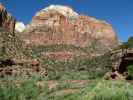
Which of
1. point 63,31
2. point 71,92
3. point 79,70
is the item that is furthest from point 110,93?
point 63,31

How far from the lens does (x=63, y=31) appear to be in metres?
184

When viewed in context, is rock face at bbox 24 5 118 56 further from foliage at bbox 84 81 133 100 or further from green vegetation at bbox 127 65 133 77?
foliage at bbox 84 81 133 100

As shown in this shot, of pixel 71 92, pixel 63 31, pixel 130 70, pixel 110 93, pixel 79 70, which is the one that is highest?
pixel 63 31

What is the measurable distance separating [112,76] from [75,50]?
121 m

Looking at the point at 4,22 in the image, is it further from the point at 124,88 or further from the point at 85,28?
the point at 85,28

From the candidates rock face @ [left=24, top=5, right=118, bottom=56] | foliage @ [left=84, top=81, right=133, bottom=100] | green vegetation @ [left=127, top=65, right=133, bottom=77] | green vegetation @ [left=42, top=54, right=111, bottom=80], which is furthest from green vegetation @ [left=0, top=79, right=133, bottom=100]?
rock face @ [left=24, top=5, right=118, bottom=56]

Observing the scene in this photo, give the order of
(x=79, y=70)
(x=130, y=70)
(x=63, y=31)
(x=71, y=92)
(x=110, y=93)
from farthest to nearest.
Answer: (x=63, y=31) < (x=79, y=70) < (x=130, y=70) < (x=71, y=92) < (x=110, y=93)

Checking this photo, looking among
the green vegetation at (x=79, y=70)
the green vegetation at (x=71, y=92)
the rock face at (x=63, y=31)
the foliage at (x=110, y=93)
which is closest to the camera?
the foliage at (x=110, y=93)

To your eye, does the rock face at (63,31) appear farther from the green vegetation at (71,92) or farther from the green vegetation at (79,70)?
the green vegetation at (71,92)

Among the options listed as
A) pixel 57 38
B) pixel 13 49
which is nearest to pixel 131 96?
pixel 13 49

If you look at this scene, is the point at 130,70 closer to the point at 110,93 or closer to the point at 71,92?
the point at 71,92

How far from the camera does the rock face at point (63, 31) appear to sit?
547 ft

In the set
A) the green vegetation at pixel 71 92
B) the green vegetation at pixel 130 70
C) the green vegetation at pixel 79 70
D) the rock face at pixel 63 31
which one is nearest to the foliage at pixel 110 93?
the green vegetation at pixel 71 92

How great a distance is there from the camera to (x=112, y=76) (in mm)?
27078
